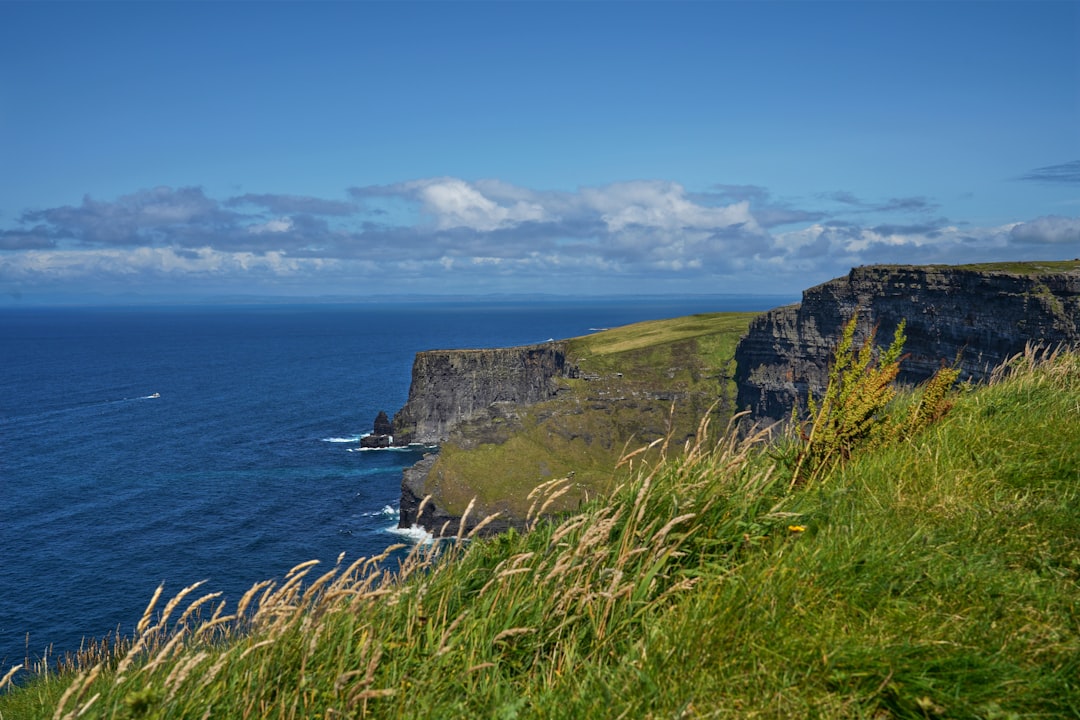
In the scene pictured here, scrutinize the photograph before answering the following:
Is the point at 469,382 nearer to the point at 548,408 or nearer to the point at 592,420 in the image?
the point at 548,408

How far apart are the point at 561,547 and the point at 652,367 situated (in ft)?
437

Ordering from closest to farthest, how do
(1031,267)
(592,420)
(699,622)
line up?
(699,622)
(1031,267)
(592,420)

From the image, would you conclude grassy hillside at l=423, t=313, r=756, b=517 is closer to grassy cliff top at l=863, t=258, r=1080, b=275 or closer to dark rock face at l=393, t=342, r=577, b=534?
dark rock face at l=393, t=342, r=577, b=534

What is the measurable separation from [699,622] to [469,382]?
14433 centimetres

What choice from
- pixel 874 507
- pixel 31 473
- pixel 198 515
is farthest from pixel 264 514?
pixel 874 507

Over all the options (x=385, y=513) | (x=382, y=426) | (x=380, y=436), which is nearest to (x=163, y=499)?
(x=385, y=513)

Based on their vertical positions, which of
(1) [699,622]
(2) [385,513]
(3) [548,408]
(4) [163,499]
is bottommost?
(2) [385,513]

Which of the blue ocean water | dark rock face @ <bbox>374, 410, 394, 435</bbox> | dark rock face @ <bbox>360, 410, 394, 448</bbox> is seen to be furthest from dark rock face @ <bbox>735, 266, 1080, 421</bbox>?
dark rock face @ <bbox>374, 410, 394, 435</bbox>

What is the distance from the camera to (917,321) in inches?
3487

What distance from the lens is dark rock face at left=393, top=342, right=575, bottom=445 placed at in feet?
472

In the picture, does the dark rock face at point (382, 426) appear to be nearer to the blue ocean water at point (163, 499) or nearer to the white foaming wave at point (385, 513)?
the blue ocean water at point (163, 499)

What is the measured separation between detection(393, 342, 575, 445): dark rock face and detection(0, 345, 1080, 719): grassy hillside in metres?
134

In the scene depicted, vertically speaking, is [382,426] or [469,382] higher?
[469,382]

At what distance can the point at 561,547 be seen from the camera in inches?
264
